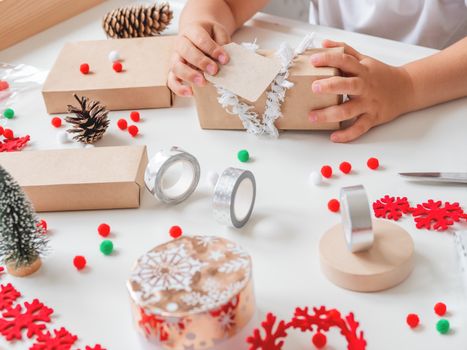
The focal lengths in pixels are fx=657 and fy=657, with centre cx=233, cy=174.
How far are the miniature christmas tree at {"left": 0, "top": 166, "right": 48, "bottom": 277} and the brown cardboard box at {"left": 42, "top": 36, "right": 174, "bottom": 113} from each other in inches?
12.6

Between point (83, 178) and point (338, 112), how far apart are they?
350 millimetres

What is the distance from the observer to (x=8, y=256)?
28.3 inches

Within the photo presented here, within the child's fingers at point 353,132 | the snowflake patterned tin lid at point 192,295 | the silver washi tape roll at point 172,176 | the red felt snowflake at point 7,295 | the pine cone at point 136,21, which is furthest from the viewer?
the pine cone at point 136,21

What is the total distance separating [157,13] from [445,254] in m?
0.68

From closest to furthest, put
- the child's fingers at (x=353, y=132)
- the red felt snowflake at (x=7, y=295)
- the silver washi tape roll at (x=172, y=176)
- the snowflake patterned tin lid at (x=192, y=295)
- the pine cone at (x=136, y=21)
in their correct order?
the snowflake patterned tin lid at (x=192, y=295) < the red felt snowflake at (x=7, y=295) < the silver washi tape roll at (x=172, y=176) < the child's fingers at (x=353, y=132) < the pine cone at (x=136, y=21)

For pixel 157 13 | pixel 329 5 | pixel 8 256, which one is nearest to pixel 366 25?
pixel 329 5

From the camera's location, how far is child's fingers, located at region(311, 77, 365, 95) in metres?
0.87

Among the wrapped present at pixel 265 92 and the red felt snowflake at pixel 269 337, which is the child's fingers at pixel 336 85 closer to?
the wrapped present at pixel 265 92

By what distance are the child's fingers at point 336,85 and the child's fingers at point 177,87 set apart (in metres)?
0.20

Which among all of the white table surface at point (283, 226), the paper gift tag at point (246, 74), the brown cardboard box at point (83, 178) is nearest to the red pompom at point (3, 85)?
the white table surface at point (283, 226)

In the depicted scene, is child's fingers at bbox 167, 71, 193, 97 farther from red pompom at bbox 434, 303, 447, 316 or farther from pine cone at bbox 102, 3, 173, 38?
red pompom at bbox 434, 303, 447, 316

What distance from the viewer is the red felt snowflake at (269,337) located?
23.6 inches

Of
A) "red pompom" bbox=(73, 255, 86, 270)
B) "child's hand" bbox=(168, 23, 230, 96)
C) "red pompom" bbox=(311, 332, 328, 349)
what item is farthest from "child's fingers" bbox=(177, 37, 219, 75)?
"red pompom" bbox=(311, 332, 328, 349)

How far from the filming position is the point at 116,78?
3.34ft
